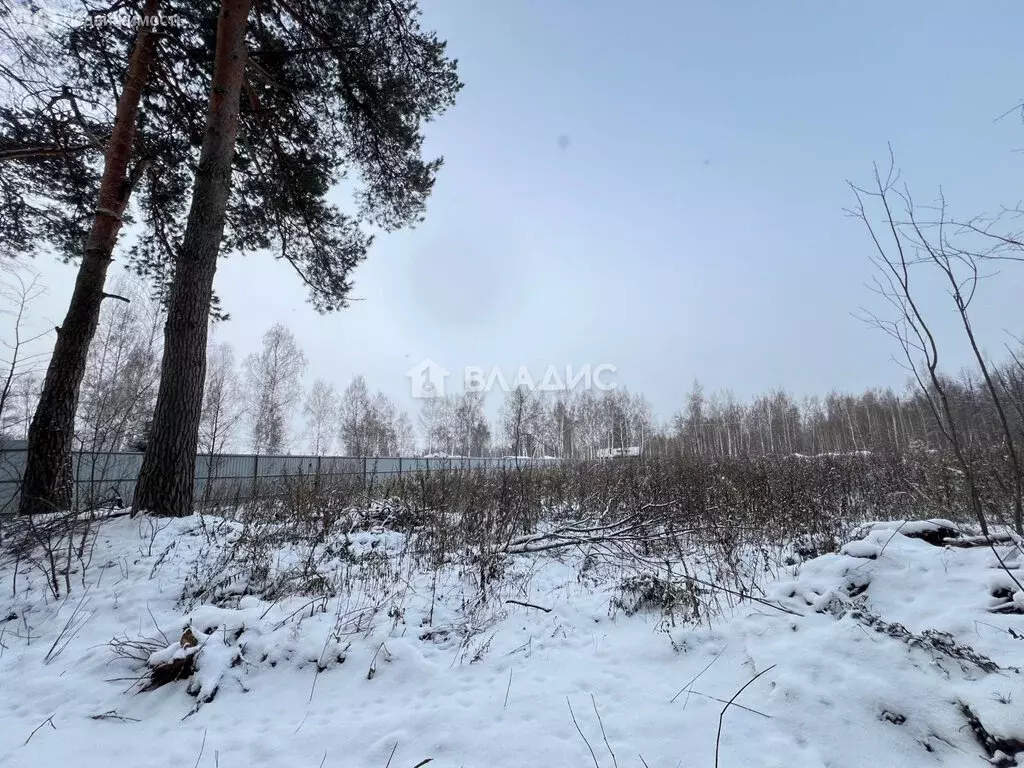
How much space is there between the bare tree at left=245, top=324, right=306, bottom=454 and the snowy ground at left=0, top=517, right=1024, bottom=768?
23245 mm

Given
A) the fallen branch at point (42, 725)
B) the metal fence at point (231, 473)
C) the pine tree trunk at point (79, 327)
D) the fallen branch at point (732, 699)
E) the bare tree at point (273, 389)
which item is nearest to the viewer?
the fallen branch at point (732, 699)

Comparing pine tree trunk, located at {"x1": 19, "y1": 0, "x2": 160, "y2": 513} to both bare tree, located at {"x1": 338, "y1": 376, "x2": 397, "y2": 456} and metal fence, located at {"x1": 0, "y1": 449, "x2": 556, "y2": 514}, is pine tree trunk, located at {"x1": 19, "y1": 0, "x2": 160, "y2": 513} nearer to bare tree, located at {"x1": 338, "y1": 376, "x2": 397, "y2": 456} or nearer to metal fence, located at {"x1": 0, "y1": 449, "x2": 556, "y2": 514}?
metal fence, located at {"x1": 0, "y1": 449, "x2": 556, "y2": 514}

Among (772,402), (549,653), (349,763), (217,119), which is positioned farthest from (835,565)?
(772,402)

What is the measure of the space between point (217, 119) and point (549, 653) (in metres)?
6.98

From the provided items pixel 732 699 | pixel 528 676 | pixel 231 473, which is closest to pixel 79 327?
pixel 528 676

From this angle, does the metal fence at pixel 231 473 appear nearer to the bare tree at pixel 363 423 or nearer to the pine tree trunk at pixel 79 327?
the pine tree trunk at pixel 79 327

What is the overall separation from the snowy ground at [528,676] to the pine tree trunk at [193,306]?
4.74 feet

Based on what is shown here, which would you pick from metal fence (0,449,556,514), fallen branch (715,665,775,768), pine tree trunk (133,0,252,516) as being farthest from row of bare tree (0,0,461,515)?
fallen branch (715,665,775,768)

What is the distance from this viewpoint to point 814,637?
2.24 metres

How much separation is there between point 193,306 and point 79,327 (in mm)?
1511

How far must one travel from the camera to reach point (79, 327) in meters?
5.09

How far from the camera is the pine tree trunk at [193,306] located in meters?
4.65

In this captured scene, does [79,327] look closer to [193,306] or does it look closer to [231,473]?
[193,306]

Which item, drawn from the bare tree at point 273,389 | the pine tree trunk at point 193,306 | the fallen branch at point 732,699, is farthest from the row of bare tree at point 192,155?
the bare tree at point 273,389
